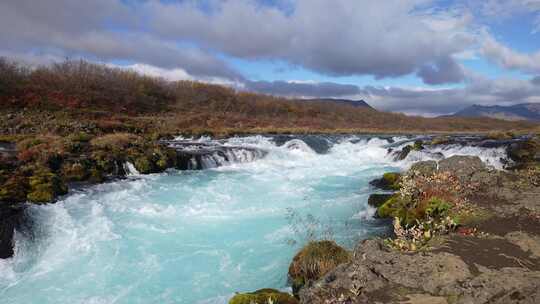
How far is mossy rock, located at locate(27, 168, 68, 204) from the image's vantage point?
12.1 metres

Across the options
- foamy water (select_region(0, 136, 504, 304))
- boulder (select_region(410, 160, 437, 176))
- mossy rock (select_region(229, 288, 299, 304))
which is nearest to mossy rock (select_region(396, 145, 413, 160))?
foamy water (select_region(0, 136, 504, 304))

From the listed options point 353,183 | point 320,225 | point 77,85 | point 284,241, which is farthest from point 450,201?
point 77,85

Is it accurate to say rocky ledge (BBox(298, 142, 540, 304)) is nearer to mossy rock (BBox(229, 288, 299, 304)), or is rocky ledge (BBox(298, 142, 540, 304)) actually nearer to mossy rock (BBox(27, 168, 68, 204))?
mossy rock (BBox(229, 288, 299, 304))

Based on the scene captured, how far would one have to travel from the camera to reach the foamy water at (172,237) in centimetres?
771

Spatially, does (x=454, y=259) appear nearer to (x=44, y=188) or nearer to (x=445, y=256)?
(x=445, y=256)

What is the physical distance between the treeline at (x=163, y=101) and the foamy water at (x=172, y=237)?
103 feet

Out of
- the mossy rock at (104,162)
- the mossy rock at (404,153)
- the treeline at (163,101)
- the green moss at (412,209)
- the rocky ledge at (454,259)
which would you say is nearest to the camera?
the rocky ledge at (454,259)

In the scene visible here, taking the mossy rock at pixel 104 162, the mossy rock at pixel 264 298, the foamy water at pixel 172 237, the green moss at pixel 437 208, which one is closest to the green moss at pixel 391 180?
the foamy water at pixel 172 237

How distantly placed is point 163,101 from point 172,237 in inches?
2338

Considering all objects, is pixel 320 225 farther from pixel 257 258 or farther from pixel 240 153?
pixel 240 153

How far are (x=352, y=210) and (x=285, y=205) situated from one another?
2.58 m

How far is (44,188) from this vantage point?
12.7 metres

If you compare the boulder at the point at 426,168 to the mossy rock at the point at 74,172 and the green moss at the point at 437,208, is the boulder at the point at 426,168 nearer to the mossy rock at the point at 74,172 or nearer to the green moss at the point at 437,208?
the green moss at the point at 437,208

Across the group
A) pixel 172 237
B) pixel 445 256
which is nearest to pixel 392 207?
pixel 445 256
